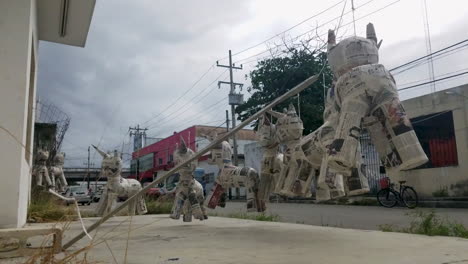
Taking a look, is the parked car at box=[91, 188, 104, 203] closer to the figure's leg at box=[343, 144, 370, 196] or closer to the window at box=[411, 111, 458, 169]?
the figure's leg at box=[343, 144, 370, 196]

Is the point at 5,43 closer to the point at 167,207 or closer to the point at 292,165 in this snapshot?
the point at 292,165

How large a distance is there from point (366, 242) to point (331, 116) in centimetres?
137

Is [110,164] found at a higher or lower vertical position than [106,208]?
higher

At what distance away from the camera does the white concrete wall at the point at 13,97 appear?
12.4 ft

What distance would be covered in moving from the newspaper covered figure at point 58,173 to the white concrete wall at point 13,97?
746 centimetres

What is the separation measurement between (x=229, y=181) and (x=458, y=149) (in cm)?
894

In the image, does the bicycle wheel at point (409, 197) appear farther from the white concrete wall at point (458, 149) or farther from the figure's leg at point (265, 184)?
the figure's leg at point (265, 184)

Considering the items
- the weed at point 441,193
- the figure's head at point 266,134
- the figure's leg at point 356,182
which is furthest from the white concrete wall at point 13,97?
the weed at point 441,193

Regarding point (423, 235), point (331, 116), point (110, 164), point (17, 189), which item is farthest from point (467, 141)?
point (17, 189)

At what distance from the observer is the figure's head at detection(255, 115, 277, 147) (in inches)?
229

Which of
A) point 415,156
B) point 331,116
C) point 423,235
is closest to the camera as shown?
point 415,156

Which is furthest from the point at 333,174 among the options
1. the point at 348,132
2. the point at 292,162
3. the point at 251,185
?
the point at 251,185

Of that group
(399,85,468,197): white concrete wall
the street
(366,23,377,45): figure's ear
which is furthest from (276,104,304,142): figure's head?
(399,85,468,197): white concrete wall

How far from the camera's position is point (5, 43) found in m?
3.96
